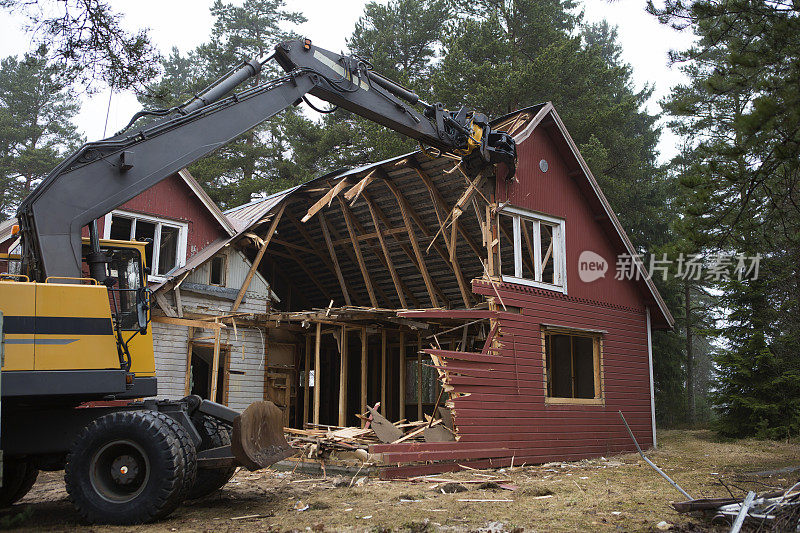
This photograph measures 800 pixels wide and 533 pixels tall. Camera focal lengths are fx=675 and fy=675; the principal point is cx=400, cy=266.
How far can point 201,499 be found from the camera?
31.2 ft

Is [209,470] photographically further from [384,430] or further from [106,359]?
[384,430]

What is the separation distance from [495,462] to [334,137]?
67.1 ft

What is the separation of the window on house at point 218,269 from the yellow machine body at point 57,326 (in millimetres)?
10274

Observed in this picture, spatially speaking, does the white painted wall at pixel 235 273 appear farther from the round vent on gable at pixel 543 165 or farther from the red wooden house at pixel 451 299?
the round vent on gable at pixel 543 165

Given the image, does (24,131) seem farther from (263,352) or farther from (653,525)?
(653,525)

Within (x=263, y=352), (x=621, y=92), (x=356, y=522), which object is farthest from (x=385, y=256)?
(x=621, y=92)

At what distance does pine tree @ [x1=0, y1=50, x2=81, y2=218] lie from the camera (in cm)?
3262

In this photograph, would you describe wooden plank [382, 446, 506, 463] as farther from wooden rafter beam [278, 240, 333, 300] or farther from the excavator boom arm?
wooden rafter beam [278, 240, 333, 300]

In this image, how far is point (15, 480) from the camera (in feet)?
28.8

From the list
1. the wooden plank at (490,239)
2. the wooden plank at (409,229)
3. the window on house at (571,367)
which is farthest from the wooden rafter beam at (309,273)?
the wooden plank at (490,239)

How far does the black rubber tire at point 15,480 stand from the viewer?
8.59m

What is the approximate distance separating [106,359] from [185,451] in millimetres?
1379

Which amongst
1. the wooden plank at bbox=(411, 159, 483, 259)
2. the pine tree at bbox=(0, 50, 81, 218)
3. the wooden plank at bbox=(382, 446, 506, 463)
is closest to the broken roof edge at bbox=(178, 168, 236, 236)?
the wooden plank at bbox=(411, 159, 483, 259)

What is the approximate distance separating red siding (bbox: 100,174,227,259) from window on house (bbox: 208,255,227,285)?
22.3 inches
